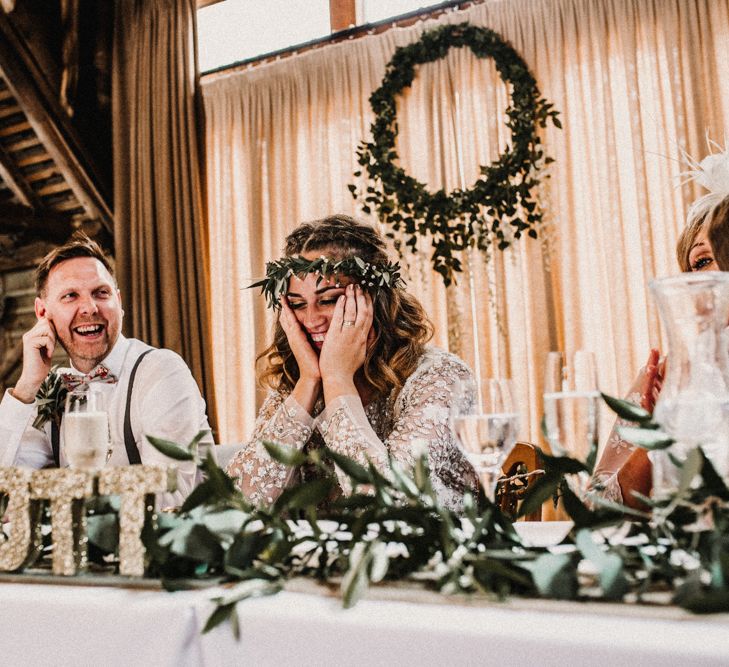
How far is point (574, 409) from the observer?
2.81 feet

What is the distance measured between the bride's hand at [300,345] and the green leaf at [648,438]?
4.64 ft

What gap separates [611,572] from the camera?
2.12ft

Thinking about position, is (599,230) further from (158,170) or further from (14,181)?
(14,181)

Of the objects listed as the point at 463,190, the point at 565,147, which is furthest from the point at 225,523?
the point at 565,147

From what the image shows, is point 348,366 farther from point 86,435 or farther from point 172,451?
point 172,451

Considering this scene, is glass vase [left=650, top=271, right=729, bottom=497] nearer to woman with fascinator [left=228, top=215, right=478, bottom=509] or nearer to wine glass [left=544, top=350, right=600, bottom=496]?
wine glass [left=544, top=350, right=600, bottom=496]

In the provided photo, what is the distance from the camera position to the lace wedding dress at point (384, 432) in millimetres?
1799

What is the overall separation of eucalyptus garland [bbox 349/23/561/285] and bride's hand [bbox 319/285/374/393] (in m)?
1.84

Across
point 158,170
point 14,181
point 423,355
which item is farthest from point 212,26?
point 423,355

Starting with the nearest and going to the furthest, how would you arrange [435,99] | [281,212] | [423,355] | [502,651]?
[502,651] < [423,355] < [435,99] < [281,212]

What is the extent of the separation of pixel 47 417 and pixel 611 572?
2.24 m

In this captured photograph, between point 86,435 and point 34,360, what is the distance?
173 centimetres

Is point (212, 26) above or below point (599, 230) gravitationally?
above

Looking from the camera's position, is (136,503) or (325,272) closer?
(136,503)
